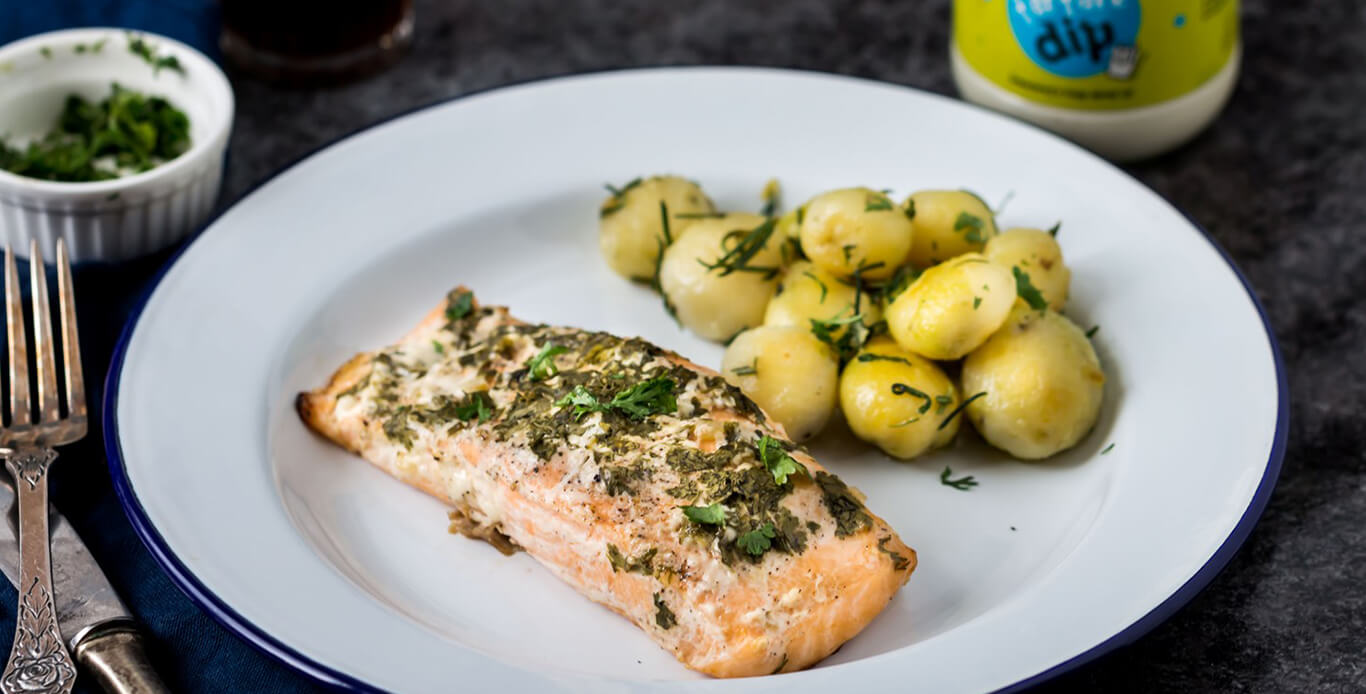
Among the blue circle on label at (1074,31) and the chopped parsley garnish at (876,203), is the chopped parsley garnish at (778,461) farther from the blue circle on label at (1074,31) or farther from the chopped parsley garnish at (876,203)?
the blue circle on label at (1074,31)

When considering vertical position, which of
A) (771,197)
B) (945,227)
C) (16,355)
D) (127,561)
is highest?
(945,227)

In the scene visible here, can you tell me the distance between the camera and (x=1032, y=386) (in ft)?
7.90

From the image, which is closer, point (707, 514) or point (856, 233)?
point (707, 514)

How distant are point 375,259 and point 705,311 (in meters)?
0.82

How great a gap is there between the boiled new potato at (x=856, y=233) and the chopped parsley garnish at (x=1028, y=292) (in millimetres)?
240

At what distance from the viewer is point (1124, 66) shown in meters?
3.11

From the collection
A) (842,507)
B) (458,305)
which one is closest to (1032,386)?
(842,507)

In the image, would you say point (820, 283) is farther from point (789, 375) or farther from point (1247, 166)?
point (1247, 166)

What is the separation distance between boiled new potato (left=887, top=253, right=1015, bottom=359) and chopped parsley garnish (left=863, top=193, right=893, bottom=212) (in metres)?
0.21

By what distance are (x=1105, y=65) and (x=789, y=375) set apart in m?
1.30

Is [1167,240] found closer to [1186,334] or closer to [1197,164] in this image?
[1186,334]

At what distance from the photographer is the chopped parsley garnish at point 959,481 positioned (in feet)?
8.20

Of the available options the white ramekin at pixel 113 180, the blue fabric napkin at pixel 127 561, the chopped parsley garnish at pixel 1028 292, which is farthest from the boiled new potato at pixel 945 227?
the white ramekin at pixel 113 180

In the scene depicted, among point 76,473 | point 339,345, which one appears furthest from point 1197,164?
point 76,473
